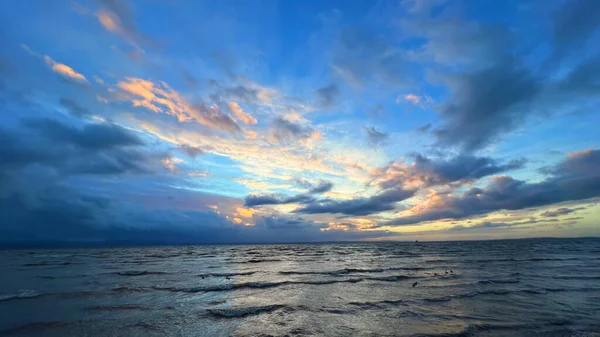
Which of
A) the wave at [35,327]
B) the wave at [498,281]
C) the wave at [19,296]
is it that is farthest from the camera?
the wave at [498,281]

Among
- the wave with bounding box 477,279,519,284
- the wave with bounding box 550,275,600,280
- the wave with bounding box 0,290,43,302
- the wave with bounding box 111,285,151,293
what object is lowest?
the wave with bounding box 550,275,600,280

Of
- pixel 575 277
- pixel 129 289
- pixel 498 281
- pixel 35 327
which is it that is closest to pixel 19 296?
pixel 129 289

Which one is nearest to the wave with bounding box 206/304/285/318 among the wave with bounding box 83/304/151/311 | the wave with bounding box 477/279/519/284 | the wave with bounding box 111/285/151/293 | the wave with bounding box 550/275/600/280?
the wave with bounding box 83/304/151/311

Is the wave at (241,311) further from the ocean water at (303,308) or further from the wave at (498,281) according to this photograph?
the wave at (498,281)

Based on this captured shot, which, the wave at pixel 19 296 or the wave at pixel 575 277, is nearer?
the wave at pixel 19 296

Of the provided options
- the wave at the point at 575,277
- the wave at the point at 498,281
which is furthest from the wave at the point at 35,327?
the wave at the point at 575,277

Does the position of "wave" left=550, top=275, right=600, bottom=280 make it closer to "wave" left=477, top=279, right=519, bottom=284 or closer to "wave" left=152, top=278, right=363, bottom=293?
"wave" left=477, top=279, right=519, bottom=284

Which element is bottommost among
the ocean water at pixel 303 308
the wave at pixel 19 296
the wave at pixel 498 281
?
the wave at pixel 498 281

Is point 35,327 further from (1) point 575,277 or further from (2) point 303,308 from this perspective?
(1) point 575,277

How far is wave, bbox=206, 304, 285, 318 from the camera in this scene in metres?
16.9

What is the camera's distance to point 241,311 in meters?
17.5

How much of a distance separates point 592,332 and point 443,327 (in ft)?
20.1

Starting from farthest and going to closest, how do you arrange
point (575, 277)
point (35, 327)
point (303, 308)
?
point (575, 277)
point (303, 308)
point (35, 327)

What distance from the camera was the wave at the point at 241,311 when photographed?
16.9m
